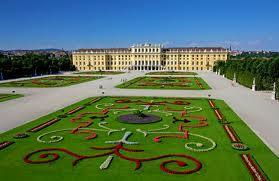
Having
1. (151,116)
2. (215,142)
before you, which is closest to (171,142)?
(215,142)

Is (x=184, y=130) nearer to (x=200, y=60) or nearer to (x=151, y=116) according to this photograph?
(x=151, y=116)

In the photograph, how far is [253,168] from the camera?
1229cm

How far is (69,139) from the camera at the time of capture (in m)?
16.6

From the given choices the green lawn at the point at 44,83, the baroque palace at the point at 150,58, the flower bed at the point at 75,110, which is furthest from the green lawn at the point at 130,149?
the baroque palace at the point at 150,58

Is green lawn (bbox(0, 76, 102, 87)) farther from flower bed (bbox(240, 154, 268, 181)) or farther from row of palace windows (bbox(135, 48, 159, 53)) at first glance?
row of palace windows (bbox(135, 48, 159, 53))

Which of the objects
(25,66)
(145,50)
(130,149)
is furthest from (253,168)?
(145,50)

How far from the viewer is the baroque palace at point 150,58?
117325 mm

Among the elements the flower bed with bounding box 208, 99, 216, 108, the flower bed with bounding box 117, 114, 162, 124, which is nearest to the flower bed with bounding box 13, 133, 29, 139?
the flower bed with bounding box 117, 114, 162, 124

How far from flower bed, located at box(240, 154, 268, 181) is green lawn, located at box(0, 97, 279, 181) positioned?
0.16 metres

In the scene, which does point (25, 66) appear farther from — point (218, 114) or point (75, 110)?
point (218, 114)

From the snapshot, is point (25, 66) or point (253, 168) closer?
point (253, 168)

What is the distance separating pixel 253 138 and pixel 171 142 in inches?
182

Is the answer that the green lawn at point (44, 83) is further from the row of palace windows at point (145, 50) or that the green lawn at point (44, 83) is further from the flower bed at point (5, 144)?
the row of palace windows at point (145, 50)

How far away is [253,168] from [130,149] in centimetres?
565
